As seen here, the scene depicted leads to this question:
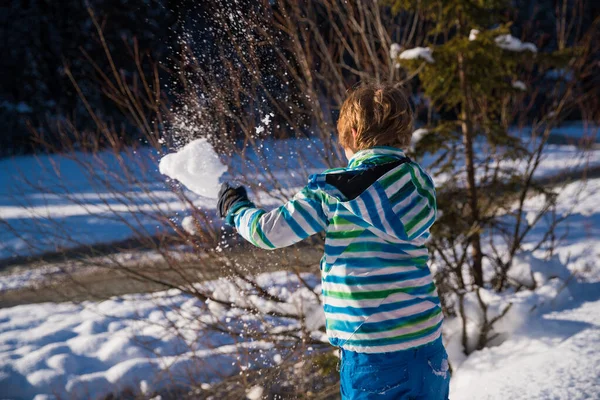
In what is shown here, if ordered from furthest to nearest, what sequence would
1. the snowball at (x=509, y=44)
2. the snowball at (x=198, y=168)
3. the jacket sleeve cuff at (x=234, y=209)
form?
the snowball at (x=509, y=44) → the snowball at (x=198, y=168) → the jacket sleeve cuff at (x=234, y=209)

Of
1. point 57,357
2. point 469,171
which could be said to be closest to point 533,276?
point 469,171

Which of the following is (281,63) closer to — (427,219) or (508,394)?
(427,219)

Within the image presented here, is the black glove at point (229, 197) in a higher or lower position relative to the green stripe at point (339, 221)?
higher

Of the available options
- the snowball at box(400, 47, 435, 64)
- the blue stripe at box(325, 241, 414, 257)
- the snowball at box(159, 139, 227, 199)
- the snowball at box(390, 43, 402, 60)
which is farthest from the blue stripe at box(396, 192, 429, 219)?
the snowball at box(390, 43, 402, 60)

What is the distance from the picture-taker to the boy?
4.83 ft

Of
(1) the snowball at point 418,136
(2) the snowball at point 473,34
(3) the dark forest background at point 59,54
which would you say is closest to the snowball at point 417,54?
(2) the snowball at point 473,34

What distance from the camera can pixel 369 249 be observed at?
4.87ft

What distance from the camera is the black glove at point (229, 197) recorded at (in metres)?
1.64

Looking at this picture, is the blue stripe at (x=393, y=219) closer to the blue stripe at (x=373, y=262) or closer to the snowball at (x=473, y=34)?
the blue stripe at (x=373, y=262)

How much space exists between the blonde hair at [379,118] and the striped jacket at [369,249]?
0.17ft

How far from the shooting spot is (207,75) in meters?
2.26

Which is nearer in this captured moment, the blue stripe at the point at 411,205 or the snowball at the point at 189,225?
the blue stripe at the point at 411,205

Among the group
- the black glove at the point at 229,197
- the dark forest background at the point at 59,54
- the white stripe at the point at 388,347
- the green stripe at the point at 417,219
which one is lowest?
the white stripe at the point at 388,347

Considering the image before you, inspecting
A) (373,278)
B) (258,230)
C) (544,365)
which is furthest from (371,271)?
(544,365)
